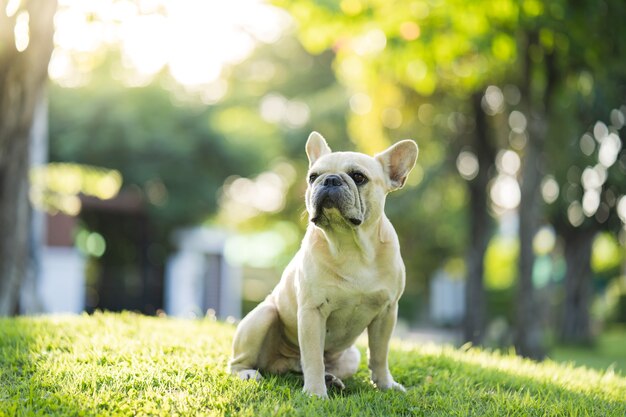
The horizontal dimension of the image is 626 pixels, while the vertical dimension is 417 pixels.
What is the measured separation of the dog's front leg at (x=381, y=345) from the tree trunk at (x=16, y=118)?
6109 mm

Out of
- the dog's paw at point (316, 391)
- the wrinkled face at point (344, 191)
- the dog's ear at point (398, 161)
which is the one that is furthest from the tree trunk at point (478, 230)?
the wrinkled face at point (344, 191)

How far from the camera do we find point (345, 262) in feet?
16.4

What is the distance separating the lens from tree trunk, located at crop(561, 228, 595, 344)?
2242cm

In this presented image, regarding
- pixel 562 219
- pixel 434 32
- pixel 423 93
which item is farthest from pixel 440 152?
pixel 434 32

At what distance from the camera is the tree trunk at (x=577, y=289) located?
22.4m

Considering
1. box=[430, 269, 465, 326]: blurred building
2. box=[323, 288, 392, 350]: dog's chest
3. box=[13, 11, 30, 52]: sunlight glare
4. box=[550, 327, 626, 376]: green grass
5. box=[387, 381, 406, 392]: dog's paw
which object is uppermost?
box=[13, 11, 30, 52]: sunlight glare

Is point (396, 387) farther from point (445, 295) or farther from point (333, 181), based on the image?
point (445, 295)

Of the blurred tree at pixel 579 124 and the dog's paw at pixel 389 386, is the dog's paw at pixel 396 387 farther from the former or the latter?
the blurred tree at pixel 579 124

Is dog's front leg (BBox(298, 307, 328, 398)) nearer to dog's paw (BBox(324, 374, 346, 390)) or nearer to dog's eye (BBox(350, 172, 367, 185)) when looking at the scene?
dog's paw (BBox(324, 374, 346, 390))

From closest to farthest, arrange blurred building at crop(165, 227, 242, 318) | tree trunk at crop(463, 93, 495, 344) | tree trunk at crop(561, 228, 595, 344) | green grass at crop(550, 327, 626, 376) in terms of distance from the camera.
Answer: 1. tree trunk at crop(463, 93, 495, 344)
2. green grass at crop(550, 327, 626, 376)
3. tree trunk at crop(561, 228, 595, 344)
4. blurred building at crop(165, 227, 242, 318)

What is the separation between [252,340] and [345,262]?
103 centimetres

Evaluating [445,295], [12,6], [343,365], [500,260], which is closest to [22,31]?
[12,6]

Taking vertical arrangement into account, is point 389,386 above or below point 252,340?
below

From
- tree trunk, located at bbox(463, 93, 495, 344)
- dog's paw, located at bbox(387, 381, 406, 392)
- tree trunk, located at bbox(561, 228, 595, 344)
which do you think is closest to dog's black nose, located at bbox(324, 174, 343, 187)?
dog's paw, located at bbox(387, 381, 406, 392)
